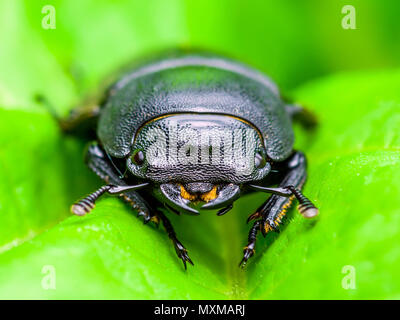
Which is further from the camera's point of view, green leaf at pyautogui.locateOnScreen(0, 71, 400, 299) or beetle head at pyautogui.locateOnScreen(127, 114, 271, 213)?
beetle head at pyautogui.locateOnScreen(127, 114, 271, 213)

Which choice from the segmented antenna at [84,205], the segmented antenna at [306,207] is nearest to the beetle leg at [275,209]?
the segmented antenna at [306,207]

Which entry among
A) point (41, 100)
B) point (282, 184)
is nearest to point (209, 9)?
point (41, 100)

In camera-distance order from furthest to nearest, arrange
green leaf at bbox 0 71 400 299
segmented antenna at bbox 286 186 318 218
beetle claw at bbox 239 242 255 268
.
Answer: beetle claw at bbox 239 242 255 268
segmented antenna at bbox 286 186 318 218
green leaf at bbox 0 71 400 299

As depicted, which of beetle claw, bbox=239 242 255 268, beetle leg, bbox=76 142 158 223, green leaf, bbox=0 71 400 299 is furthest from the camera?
beetle leg, bbox=76 142 158 223

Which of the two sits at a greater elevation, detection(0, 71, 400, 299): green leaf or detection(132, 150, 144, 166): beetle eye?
detection(132, 150, 144, 166): beetle eye

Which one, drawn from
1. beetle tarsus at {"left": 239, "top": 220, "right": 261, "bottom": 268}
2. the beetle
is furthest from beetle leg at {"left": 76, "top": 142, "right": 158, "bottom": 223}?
beetle tarsus at {"left": 239, "top": 220, "right": 261, "bottom": 268}

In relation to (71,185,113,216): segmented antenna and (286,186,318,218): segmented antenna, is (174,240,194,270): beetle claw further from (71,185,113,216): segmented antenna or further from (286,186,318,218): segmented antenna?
(286,186,318,218): segmented antenna

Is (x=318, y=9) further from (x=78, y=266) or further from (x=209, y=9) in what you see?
(x=78, y=266)
